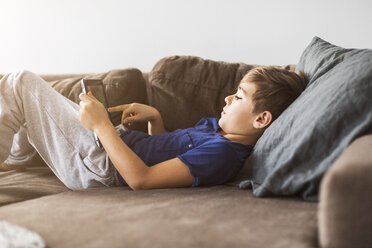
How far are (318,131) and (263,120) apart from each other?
33 centimetres

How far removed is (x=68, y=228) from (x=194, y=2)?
139cm

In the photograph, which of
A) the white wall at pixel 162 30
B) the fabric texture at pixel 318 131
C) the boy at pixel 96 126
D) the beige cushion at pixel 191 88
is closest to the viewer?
the fabric texture at pixel 318 131

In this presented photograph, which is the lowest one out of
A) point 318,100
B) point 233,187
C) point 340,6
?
point 233,187

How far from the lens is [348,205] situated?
21.1 inches

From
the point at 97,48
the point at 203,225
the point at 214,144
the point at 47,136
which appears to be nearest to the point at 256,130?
the point at 214,144

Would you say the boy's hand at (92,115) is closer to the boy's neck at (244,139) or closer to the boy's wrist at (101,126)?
the boy's wrist at (101,126)

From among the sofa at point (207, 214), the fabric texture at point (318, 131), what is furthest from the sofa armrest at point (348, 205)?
the fabric texture at point (318, 131)

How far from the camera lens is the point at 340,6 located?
5.19ft

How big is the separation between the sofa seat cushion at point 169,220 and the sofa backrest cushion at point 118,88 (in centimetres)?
64

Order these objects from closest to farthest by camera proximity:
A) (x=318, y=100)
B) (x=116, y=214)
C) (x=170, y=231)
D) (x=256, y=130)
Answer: (x=170, y=231)
(x=116, y=214)
(x=318, y=100)
(x=256, y=130)

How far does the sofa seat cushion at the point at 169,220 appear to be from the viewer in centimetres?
60

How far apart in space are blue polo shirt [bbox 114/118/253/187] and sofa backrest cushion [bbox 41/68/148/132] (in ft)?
0.84

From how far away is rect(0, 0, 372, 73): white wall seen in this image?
5.30ft

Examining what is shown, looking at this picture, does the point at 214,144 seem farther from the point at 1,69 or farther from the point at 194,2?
the point at 1,69
